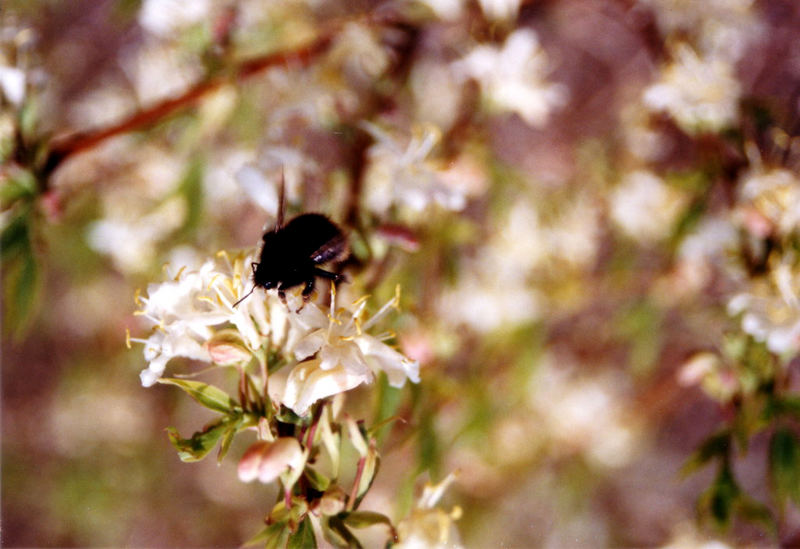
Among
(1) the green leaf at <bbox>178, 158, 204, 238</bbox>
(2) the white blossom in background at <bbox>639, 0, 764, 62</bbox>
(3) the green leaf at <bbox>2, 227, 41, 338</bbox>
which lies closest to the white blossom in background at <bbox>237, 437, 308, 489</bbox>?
(3) the green leaf at <bbox>2, 227, 41, 338</bbox>

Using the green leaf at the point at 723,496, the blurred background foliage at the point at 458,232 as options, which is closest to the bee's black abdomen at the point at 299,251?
the blurred background foliage at the point at 458,232

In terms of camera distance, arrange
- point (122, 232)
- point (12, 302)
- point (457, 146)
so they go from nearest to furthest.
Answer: point (12, 302) → point (457, 146) → point (122, 232)

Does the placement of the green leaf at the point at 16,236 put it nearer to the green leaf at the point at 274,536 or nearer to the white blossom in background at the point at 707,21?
the green leaf at the point at 274,536

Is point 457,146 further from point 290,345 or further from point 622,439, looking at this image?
point 622,439

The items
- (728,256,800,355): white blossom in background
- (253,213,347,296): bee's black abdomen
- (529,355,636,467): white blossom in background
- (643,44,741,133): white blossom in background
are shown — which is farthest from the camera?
(529,355,636,467): white blossom in background

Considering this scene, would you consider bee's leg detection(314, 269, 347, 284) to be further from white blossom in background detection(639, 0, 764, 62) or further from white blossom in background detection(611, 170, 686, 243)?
white blossom in background detection(639, 0, 764, 62)

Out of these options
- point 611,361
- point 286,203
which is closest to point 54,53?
point 286,203
